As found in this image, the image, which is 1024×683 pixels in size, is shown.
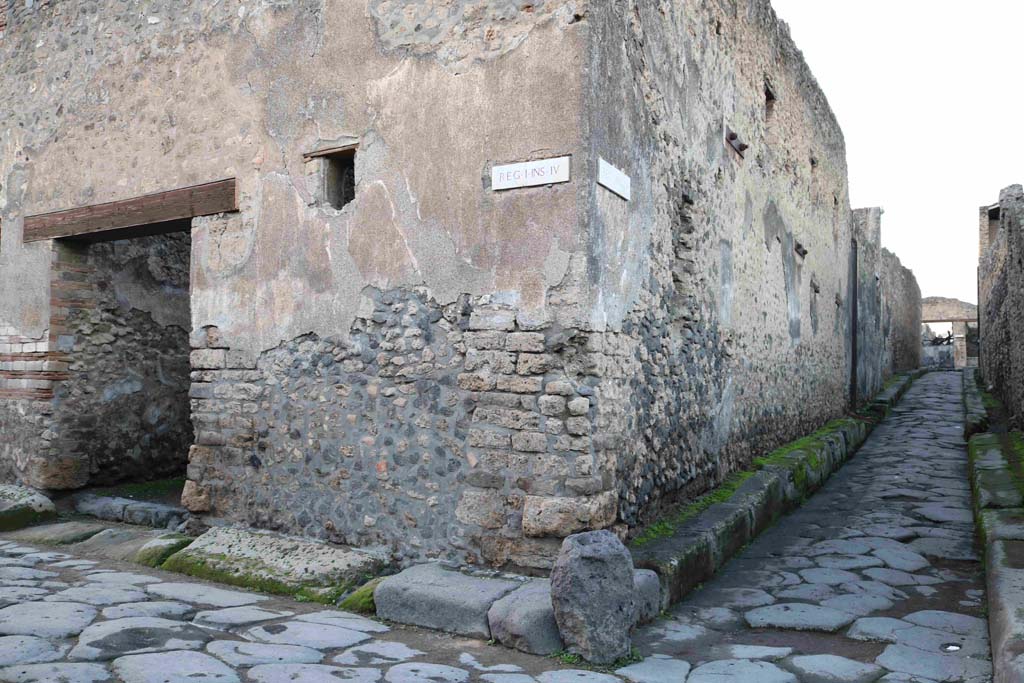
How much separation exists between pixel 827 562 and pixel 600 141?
270 centimetres

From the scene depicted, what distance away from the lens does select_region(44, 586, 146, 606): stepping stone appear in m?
3.76

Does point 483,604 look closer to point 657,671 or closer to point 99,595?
point 657,671

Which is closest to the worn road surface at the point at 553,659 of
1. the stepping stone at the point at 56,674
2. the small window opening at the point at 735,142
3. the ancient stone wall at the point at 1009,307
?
the stepping stone at the point at 56,674

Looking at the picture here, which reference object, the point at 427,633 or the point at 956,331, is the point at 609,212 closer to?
the point at 427,633

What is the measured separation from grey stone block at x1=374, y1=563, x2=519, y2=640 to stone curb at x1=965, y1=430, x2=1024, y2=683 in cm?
189

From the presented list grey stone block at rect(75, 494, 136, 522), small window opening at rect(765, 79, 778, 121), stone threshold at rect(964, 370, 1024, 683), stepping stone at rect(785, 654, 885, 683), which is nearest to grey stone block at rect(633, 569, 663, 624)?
stepping stone at rect(785, 654, 885, 683)

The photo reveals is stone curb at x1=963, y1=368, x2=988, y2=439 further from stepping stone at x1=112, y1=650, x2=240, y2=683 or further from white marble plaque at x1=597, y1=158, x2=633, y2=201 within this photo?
stepping stone at x1=112, y1=650, x2=240, y2=683

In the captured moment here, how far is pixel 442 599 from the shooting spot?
356 cm

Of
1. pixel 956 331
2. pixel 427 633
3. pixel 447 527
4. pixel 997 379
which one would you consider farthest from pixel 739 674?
pixel 956 331

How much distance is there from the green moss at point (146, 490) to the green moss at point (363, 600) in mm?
2723

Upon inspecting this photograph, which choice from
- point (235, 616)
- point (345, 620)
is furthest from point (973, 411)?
point (235, 616)

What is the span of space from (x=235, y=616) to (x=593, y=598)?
164cm

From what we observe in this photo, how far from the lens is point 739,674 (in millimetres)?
3027

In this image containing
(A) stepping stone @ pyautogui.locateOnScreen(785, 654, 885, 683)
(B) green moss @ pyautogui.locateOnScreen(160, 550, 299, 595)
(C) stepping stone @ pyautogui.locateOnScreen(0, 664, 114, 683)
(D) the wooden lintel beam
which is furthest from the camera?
(D) the wooden lintel beam
